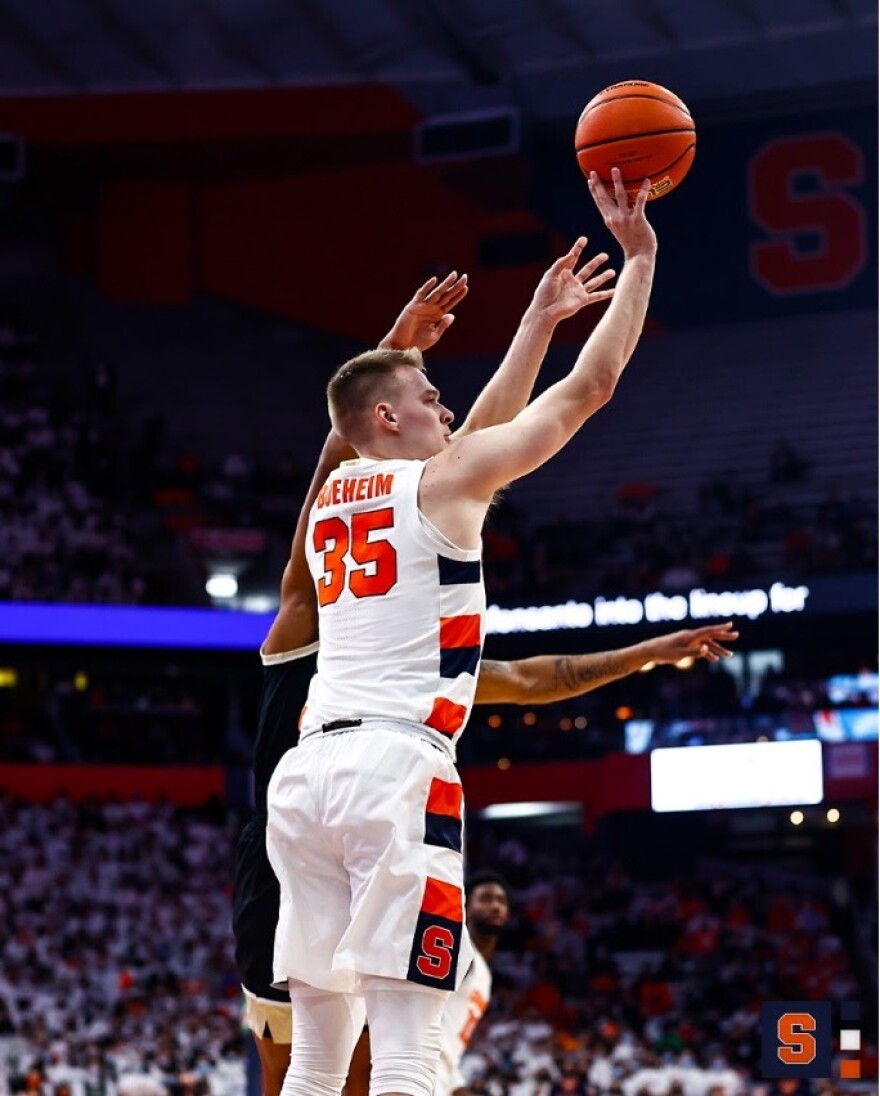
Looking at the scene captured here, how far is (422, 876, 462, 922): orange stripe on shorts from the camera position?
3797 mm

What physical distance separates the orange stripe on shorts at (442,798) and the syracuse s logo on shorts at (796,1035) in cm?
254

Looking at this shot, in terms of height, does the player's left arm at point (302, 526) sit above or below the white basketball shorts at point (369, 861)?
above

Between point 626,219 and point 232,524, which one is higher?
point 232,524

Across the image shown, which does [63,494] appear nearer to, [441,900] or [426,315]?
[426,315]

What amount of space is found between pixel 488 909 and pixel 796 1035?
1984 mm

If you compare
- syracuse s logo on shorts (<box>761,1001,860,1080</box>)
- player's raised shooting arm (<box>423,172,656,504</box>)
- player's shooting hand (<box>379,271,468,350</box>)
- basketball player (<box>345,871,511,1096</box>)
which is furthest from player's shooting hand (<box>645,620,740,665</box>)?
basketball player (<box>345,871,511,1096</box>)

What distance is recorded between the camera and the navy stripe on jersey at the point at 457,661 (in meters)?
3.99

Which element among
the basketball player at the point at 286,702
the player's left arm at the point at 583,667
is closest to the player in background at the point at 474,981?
the basketball player at the point at 286,702

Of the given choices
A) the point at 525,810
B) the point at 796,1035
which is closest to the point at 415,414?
the point at 796,1035

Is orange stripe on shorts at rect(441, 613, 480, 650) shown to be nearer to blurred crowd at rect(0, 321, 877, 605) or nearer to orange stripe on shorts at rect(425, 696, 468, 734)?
orange stripe on shorts at rect(425, 696, 468, 734)

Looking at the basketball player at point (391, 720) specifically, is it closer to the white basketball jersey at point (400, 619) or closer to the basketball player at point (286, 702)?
the white basketball jersey at point (400, 619)

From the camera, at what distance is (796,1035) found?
6.35 metres

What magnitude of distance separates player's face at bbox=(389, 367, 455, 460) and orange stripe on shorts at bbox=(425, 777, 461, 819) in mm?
852

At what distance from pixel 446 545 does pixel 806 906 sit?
744 inches
